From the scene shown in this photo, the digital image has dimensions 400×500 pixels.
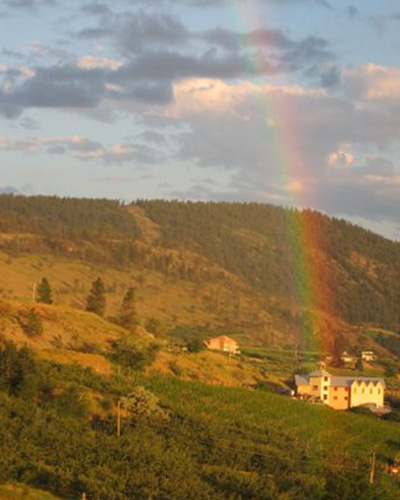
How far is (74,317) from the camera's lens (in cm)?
8100

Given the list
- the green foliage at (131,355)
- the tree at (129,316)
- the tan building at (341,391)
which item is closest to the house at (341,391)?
the tan building at (341,391)

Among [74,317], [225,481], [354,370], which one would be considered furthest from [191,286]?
[225,481]

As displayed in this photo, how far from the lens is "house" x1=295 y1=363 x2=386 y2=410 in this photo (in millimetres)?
87875

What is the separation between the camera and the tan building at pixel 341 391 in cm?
8788

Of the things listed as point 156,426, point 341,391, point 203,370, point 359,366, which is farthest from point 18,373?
point 359,366

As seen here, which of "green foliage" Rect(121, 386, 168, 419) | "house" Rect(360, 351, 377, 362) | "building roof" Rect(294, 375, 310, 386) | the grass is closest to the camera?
"green foliage" Rect(121, 386, 168, 419)

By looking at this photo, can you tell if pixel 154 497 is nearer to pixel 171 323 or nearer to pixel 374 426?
pixel 374 426

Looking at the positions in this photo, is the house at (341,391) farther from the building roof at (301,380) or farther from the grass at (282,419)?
the grass at (282,419)

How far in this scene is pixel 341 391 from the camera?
89.8 metres

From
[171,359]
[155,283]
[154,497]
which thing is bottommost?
[154,497]

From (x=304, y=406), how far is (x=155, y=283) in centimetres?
10889

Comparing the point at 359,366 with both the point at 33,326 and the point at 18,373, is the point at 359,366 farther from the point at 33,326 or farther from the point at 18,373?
the point at 18,373

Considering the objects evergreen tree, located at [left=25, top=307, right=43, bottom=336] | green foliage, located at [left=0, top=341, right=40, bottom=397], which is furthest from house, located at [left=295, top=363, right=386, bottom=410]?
green foliage, located at [left=0, top=341, right=40, bottom=397]

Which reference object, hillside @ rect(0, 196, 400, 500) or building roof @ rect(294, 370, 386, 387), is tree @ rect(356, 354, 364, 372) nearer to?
hillside @ rect(0, 196, 400, 500)
